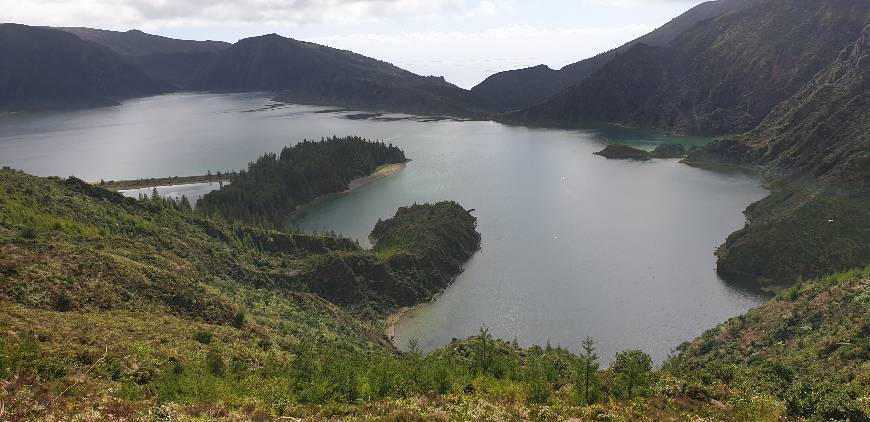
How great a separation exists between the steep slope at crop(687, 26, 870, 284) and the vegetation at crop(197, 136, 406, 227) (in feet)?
300

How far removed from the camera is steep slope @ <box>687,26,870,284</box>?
281ft

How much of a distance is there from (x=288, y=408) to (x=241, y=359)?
12993mm

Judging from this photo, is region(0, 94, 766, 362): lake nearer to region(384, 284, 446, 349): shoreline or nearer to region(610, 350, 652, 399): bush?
region(384, 284, 446, 349): shoreline

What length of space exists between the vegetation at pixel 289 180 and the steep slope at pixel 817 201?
3601 inches

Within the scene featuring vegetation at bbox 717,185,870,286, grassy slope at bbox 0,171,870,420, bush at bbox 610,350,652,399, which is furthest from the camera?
vegetation at bbox 717,185,870,286

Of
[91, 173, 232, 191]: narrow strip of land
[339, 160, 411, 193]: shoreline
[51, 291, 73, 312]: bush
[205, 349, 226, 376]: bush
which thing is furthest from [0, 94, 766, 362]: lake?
[91, 173, 232, 191]: narrow strip of land

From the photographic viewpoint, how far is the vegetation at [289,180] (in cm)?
12581

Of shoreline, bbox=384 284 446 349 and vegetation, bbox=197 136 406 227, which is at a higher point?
vegetation, bbox=197 136 406 227

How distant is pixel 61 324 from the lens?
118 feet

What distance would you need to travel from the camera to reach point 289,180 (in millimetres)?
150500

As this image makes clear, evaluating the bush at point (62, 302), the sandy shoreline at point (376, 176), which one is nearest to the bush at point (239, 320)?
the bush at point (62, 302)

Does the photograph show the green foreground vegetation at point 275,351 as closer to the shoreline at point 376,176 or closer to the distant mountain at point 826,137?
the distant mountain at point 826,137

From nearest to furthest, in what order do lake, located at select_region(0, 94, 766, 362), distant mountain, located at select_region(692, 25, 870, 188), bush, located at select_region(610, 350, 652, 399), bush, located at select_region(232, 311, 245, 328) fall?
bush, located at select_region(610, 350, 652, 399) < bush, located at select_region(232, 311, 245, 328) < lake, located at select_region(0, 94, 766, 362) < distant mountain, located at select_region(692, 25, 870, 188)

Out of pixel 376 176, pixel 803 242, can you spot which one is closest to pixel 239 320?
pixel 803 242
